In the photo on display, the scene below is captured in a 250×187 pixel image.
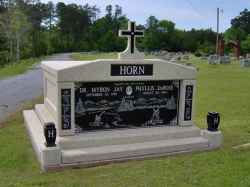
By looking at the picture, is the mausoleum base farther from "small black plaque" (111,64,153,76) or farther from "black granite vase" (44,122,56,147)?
"small black plaque" (111,64,153,76)

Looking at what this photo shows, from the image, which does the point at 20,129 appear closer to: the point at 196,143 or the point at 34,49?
the point at 196,143

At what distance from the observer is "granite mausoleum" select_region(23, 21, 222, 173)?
5.66 metres

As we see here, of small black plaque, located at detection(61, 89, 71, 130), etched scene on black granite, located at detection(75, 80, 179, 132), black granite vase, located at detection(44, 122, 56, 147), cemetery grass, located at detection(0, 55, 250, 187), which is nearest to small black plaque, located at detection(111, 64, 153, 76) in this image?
etched scene on black granite, located at detection(75, 80, 179, 132)

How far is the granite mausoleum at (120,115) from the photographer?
18.6ft

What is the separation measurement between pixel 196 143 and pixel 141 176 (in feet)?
6.27

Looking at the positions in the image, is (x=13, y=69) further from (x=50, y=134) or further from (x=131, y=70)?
(x=50, y=134)

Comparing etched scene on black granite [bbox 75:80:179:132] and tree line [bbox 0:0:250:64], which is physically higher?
tree line [bbox 0:0:250:64]

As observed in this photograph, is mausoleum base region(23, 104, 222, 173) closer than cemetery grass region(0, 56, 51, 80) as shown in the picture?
Yes

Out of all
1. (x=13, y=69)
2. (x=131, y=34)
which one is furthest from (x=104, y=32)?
(x=131, y=34)

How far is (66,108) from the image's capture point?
19.2 feet

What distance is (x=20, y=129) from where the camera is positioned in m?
7.73

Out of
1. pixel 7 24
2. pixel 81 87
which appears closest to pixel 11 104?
pixel 81 87

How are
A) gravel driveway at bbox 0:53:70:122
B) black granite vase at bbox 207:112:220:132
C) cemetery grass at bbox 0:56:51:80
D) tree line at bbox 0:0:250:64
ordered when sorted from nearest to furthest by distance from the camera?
black granite vase at bbox 207:112:220:132, gravel driveway at bbox 0:53:70:122, cemetery grass at bbox 0:56:51:80, tree line at bbox 0:0:250:64

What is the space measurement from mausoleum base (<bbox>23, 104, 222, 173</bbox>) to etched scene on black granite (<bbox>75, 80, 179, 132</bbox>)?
7.5 inches
